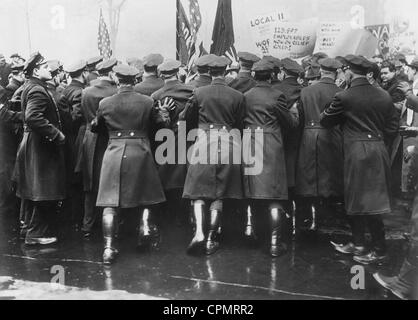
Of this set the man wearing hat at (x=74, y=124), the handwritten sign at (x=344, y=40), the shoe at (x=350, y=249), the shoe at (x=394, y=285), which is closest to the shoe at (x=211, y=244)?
the shoe at (x=350, y=249)

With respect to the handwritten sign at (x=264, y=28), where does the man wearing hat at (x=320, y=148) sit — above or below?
below

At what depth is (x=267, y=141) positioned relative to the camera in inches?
236

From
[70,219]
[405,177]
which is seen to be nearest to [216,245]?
[70,219]

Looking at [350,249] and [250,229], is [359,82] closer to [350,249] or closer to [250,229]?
[350,249]

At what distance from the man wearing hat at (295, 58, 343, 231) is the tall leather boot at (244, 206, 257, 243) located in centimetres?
70

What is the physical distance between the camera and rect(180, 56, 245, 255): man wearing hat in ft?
19.2

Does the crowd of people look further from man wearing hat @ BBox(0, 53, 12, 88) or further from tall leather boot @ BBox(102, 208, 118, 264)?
man wearing hat @ BBox(0, 53, 12, 88)

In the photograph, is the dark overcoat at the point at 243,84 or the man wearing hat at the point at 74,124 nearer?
the man wearing hat at the point at 74,124

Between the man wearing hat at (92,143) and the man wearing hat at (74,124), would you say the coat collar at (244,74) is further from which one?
the man wearing hat at (74,124)

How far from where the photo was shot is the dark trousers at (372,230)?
5.56 m

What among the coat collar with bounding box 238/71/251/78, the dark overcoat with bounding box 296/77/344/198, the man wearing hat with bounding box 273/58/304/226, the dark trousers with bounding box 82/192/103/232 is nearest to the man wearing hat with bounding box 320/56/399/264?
the dark overcoat with bounding box 296/77/344/198
